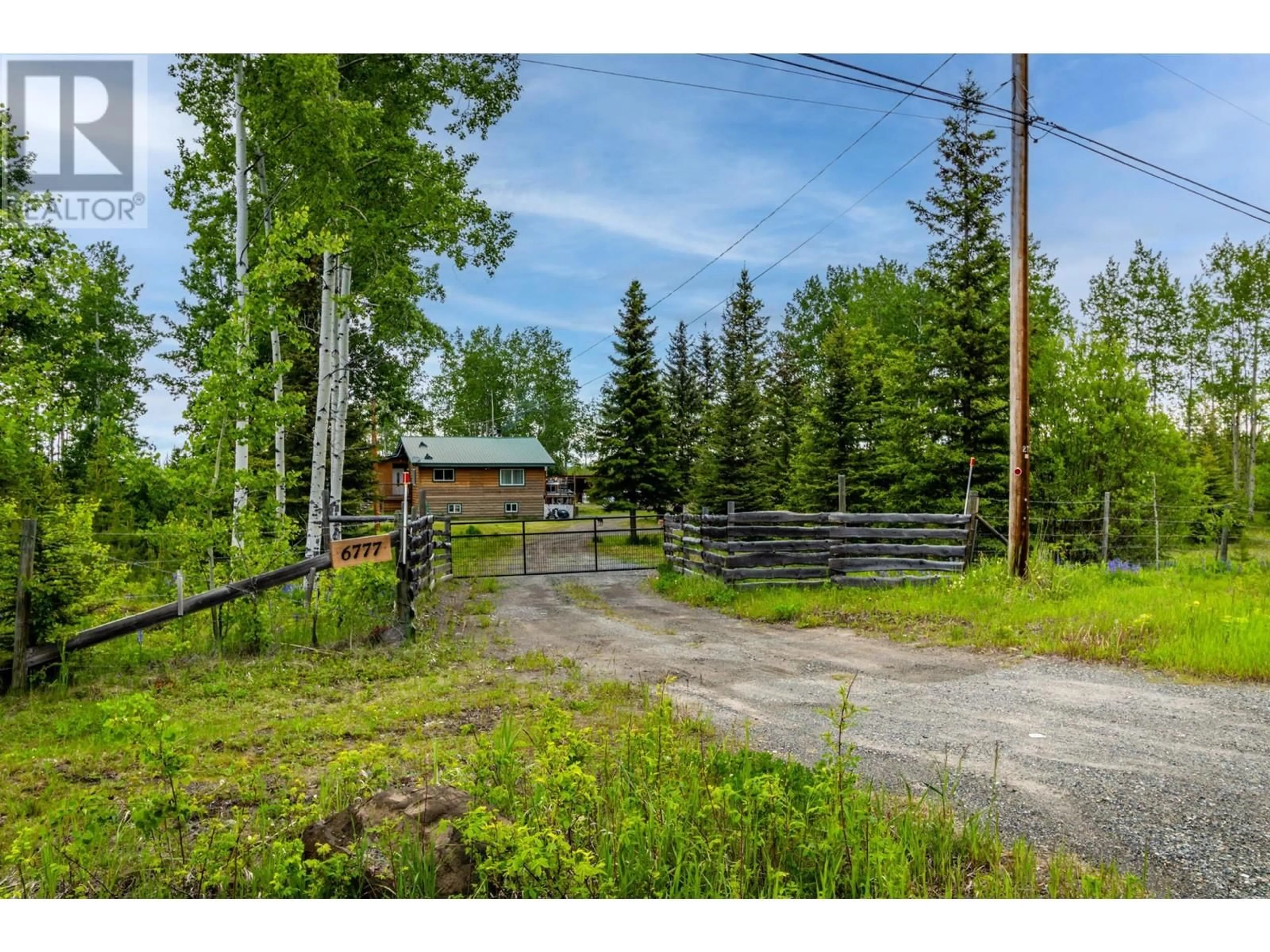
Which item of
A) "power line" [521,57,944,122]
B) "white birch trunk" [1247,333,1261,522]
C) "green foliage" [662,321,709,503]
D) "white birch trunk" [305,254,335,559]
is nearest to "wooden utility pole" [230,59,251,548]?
"white birch trunk" [305,254,335,559]

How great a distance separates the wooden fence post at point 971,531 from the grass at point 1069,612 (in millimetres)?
295

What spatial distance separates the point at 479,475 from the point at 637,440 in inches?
539

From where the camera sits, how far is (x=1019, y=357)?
28.8 ft

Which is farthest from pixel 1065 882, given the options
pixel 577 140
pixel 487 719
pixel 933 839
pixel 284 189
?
pixel 284 189

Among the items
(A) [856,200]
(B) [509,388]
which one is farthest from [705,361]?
(A) [856,200]

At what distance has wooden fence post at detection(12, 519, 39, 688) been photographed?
511cm

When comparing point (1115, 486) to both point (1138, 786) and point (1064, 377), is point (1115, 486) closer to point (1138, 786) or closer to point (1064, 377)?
point (1064, 377)

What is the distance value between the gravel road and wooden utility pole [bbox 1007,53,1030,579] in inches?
111

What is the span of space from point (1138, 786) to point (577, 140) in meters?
6.47

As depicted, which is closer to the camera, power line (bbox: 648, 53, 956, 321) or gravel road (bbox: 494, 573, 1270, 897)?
gravel road (bbox: 494, 573, 1270, 897)

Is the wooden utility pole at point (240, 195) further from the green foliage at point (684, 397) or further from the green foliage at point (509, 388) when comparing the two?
the green foliage at point (509, 388)

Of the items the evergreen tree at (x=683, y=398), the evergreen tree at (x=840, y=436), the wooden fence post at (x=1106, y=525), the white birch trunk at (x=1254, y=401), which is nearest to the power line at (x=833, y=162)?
the wooden fence post at (x=1106, y=525)

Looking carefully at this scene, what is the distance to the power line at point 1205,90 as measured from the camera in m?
4.51

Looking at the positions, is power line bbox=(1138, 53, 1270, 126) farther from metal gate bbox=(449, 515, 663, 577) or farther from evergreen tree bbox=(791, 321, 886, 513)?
evergreen tree bbox=(791, 321, 886, 513)
